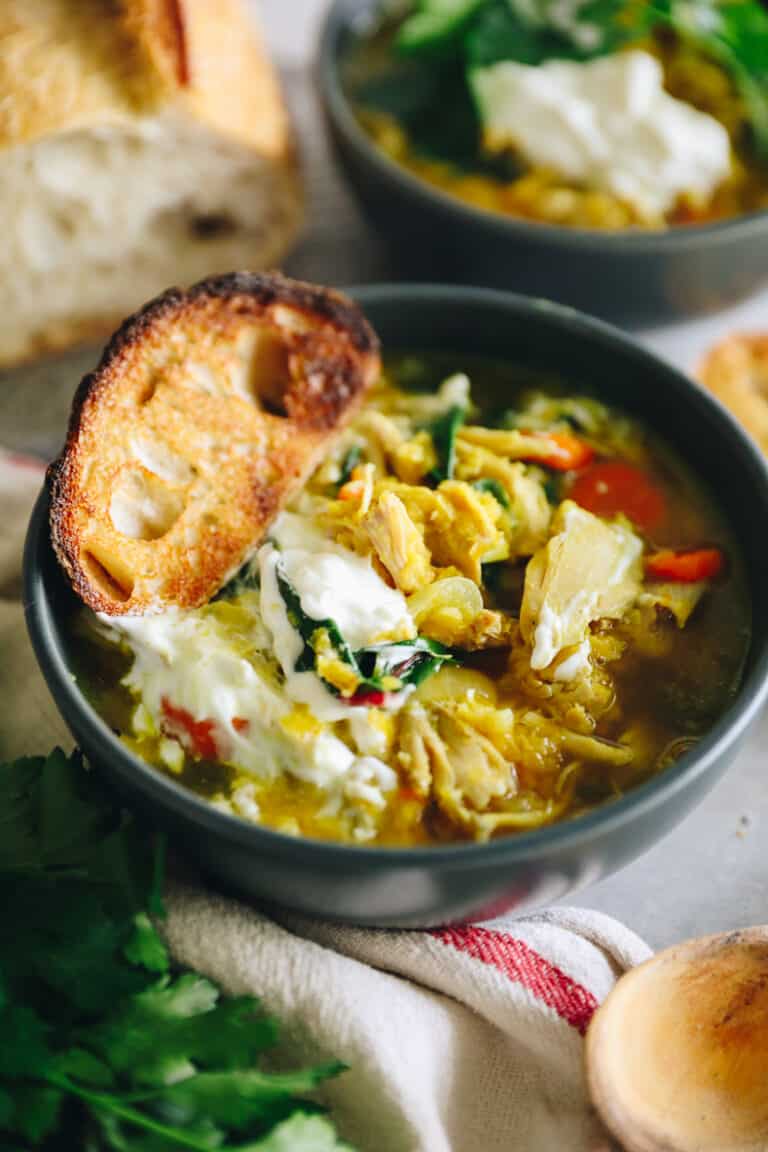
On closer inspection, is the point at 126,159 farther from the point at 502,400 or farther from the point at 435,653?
the point at 435,653

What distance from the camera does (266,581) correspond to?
2.24 m

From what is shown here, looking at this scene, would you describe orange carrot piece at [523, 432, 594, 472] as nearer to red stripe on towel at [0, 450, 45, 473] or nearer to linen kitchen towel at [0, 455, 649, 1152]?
linen kitchen towel at [0, 455, 649, 1152]

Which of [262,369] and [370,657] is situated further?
[262,369]

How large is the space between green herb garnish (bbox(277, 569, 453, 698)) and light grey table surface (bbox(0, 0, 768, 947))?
0.64 meters

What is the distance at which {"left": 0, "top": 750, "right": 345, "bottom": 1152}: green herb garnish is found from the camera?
1.95 meters

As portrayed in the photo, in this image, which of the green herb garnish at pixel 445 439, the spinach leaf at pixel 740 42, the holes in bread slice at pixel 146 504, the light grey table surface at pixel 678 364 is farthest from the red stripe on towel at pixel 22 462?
the spinach leaf at pixel 740 42

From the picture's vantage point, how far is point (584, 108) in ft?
10.7

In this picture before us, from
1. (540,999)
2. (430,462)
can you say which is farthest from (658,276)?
(540,999)

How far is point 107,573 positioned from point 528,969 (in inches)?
37.0

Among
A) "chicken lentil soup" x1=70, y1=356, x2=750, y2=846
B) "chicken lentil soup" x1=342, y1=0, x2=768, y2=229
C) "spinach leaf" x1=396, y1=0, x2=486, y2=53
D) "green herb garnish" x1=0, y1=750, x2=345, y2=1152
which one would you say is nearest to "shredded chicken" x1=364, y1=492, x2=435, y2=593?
"chicken lentil soup" x1=70, y1=356, x2=750, y2=846

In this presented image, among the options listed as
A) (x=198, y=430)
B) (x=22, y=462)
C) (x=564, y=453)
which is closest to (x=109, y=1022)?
(x=198, y=430)

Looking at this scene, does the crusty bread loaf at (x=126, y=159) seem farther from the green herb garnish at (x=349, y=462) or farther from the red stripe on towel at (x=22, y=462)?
the green herb garnish at (x=349, y=462)

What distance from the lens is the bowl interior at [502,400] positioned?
200cm

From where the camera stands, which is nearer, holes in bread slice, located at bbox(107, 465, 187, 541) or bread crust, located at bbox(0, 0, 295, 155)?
holes in bread slice, located at bbox(107, 465, 187, 541)
